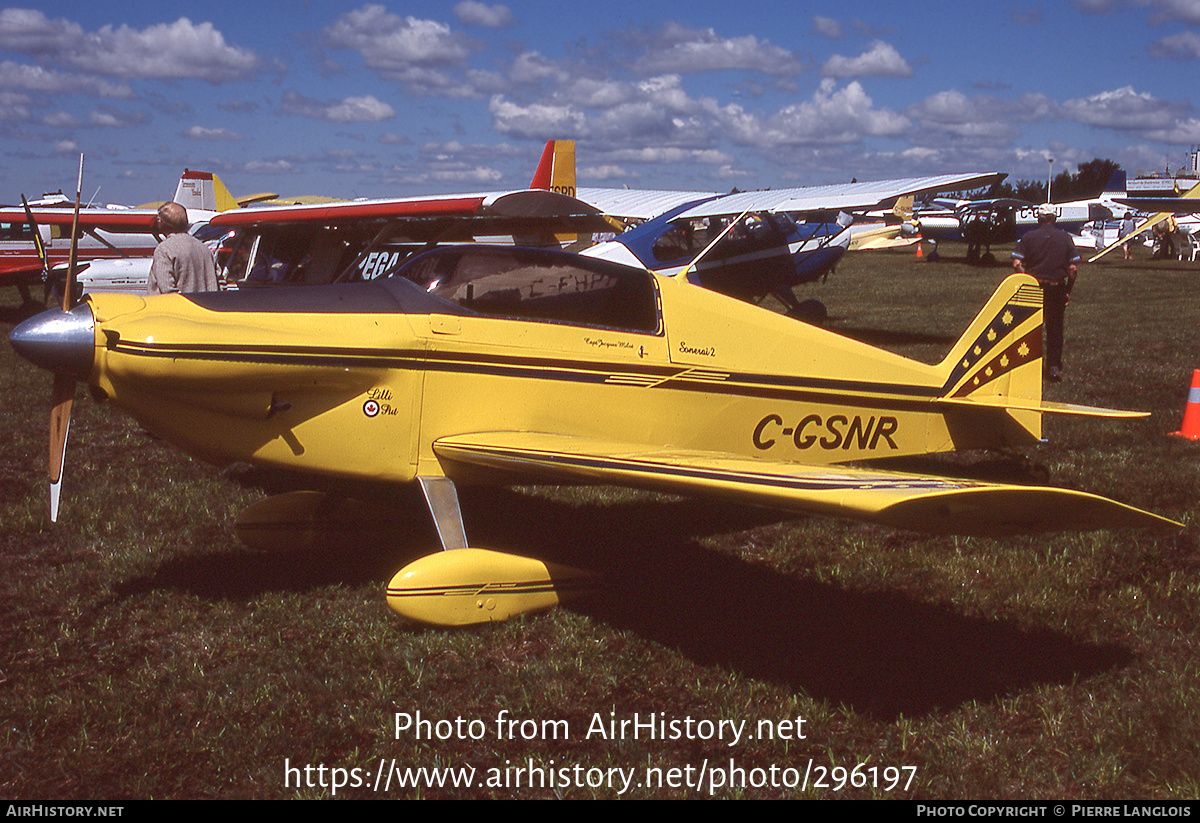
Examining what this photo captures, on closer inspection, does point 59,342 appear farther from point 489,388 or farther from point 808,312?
point 808,312

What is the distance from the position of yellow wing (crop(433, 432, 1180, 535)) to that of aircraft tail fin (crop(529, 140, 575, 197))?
16.2 m

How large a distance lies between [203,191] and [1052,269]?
31.5m

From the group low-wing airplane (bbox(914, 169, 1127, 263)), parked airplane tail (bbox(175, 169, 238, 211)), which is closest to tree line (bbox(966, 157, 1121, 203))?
low-wing airplane (bbox(914, 169, 1127, 263))

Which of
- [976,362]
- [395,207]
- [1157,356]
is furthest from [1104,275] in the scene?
[976,362]

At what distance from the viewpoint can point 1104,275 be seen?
3097cm

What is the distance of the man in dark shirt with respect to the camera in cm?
1035

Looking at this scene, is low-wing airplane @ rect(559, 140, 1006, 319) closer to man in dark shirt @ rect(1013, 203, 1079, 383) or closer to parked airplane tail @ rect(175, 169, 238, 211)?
man in dark shirt @ rect(1013, 203, 1079, 383)

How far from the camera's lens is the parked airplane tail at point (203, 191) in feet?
108

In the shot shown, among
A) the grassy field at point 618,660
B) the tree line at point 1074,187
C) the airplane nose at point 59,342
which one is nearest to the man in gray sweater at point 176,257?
the grassy field at point 618,660

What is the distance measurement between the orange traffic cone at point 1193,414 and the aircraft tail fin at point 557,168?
45.9ft

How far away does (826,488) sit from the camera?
3.06 meters

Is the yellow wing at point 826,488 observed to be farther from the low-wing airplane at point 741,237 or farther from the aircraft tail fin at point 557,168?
the aircraft tail fin at point 557,168

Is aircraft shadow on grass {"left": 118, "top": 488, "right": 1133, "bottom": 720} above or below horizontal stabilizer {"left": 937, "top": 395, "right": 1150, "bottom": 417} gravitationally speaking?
below

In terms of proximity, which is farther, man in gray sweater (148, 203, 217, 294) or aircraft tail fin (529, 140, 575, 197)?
aircraft tail fin (529, 140, 575, 197)
